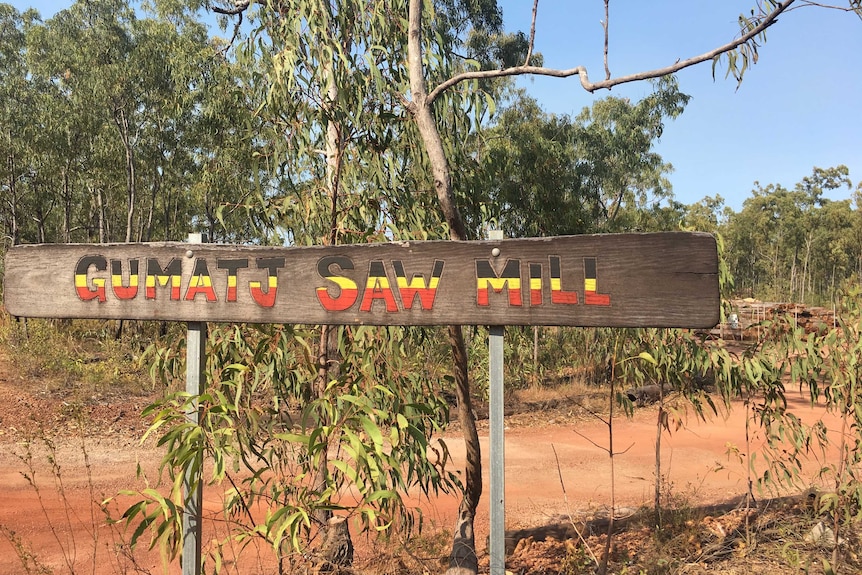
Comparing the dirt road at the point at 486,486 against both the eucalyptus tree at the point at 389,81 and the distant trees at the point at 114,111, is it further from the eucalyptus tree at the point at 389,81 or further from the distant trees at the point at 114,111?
the distant trees at the point at 114,111

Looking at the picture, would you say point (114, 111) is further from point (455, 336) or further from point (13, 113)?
point (455, 336)

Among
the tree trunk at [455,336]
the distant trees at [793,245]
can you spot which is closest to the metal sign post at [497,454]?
the tree trunk at [455,336]

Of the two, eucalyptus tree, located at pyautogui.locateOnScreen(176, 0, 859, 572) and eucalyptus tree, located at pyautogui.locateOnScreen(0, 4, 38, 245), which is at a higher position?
eucalyptus tree, located at pyautogui.locateOnScreen(0, 4, 38, 245)

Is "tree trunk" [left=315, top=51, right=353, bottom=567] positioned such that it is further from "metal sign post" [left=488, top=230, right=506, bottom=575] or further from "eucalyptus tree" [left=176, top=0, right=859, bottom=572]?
"metal sign post" [left=488, top=230, right=506, bottom=575]

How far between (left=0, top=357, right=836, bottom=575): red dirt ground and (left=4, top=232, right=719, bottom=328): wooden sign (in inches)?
49.2

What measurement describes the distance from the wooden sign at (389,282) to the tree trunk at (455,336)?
880mm

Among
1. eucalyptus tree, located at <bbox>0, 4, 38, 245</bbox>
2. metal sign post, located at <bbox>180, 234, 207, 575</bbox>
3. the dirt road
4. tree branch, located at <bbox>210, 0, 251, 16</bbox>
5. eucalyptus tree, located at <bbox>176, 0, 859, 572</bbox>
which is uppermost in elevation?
eucalyptus tree, located at <bbox>0, 4, 38, 245</bbox>

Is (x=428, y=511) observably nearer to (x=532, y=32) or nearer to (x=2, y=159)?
(x=532, y=32)

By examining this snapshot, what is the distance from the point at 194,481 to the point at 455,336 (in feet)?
4.97

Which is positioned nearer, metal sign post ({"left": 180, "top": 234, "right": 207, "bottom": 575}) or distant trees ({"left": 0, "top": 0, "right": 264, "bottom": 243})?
metal sign post ({"left": 180, "top": 234, "right": 207, "bottom": 575})

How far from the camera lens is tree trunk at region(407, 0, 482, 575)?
9.78ft

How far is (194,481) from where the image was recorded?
183cm

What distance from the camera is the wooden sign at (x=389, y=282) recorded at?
1.91 metres

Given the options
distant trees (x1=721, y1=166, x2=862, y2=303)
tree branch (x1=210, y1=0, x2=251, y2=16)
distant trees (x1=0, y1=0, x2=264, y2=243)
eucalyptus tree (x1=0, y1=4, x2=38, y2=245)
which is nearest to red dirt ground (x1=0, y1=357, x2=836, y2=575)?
tree branch (x1=210, y1=0, x2=251, y2=16)
